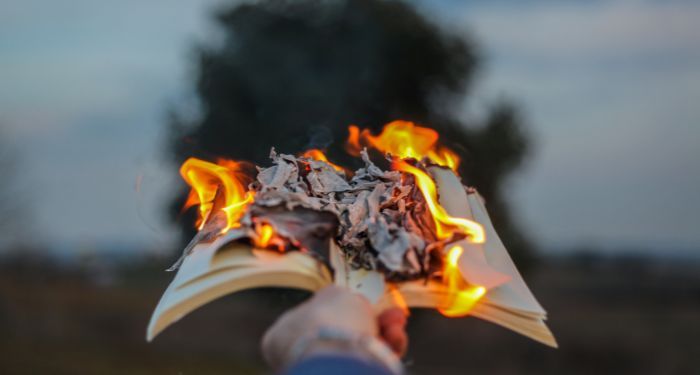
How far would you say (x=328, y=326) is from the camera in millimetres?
1678

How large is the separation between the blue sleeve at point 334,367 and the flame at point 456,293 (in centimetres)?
56

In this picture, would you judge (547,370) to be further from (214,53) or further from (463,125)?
(214,53)

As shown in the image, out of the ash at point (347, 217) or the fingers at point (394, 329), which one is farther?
the ash at point (347, 217)

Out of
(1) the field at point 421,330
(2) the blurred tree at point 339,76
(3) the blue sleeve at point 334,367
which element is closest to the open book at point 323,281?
(3) the blue sleeve at point 334,367

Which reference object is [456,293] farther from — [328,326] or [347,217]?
[328,326]

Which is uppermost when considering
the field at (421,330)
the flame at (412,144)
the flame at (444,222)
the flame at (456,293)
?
the flame at (412,144)

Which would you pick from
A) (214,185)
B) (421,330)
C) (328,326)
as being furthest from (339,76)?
(328,326)

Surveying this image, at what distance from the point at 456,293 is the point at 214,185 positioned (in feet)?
3.30

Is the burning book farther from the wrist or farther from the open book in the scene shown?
the wrist

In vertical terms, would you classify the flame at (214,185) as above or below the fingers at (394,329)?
above

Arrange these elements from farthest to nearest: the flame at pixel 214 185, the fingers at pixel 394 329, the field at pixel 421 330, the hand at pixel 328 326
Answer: the field at pixel 421 330 → the flame at pixel 214 185 → the fingers at pixel 394 329 → the hand at pixel 328 326

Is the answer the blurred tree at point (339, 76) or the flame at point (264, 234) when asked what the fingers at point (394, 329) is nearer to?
the flame at point (264, 234)

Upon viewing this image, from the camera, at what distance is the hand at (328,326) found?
64.8 inches

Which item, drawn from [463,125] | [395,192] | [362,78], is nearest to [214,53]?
[362,78]
